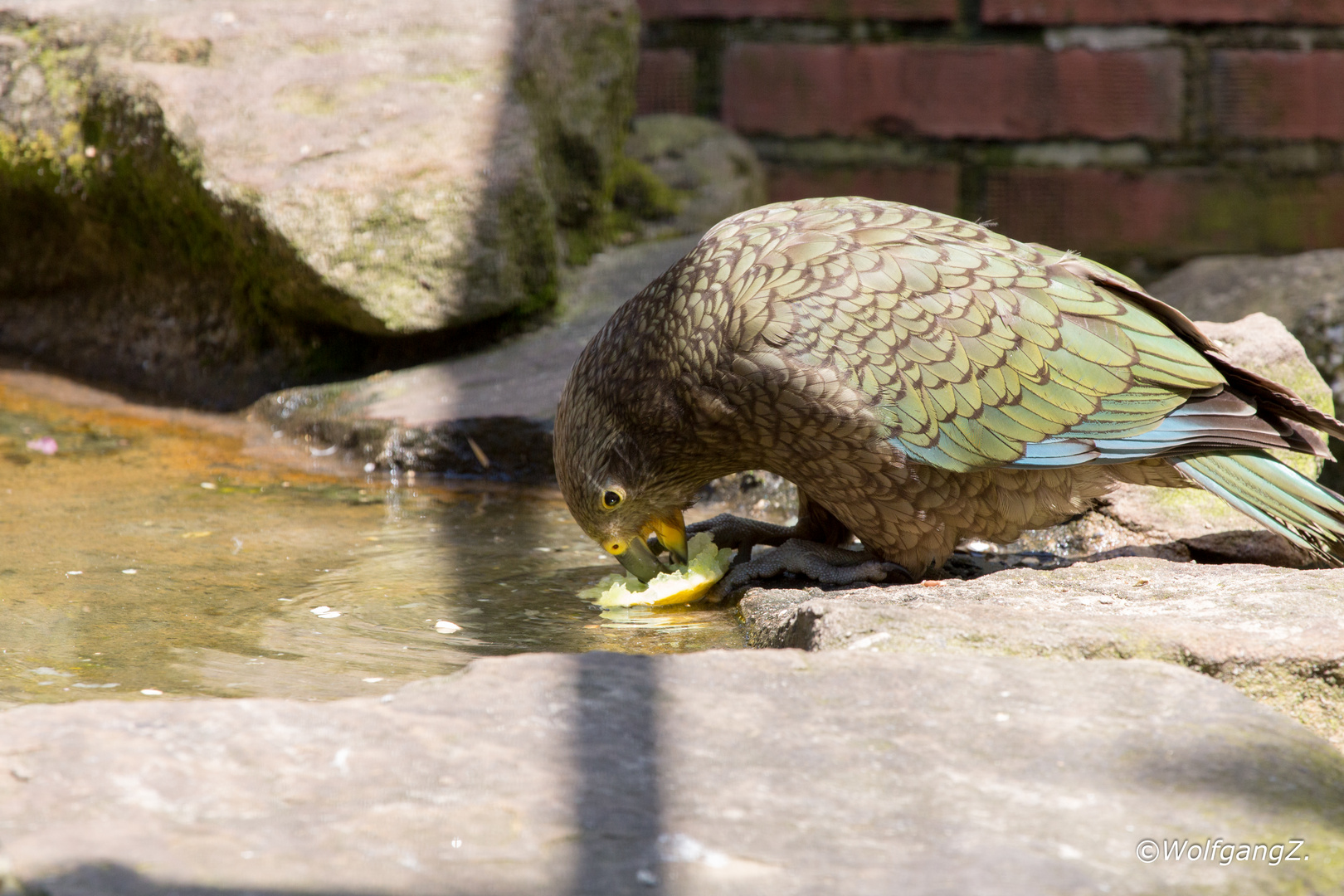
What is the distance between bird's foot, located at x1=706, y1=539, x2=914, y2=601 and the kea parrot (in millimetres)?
11

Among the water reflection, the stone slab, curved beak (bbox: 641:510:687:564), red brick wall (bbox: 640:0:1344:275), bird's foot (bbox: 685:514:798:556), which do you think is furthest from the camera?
red brick wall (bbox: 640:0:1344:275)

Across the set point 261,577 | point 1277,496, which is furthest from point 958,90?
point 261,577

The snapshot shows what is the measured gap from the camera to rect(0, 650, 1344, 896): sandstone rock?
1313mm

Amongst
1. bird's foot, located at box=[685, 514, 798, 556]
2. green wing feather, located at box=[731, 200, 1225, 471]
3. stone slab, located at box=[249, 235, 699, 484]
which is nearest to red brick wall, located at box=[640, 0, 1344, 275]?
stone slab, located at box=[249, 235, 699, 484]

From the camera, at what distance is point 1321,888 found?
1.36 m

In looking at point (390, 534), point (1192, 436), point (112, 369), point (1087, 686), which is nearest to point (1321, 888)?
point (1087, 686)

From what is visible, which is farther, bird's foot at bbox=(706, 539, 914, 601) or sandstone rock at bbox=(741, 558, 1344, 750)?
bird's foot at bbox=(706, 539, 914, 601)

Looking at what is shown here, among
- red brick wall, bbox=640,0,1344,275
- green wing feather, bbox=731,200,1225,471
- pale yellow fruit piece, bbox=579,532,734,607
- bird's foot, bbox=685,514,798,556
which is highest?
red brick wall, bbox=640,0,1344,275

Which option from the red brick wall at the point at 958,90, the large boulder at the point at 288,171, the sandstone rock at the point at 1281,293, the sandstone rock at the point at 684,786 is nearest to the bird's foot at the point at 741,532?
the sandstone rock at the point at 684,786

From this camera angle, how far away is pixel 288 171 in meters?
4.38

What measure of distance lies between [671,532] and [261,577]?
1.00m

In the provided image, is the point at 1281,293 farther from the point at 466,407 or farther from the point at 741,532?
the point at 466,407

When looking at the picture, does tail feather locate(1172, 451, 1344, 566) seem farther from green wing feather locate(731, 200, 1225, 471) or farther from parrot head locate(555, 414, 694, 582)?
parrot head locate(555, 414, 694, 582)

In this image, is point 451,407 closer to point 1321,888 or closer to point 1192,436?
point 1192,436
